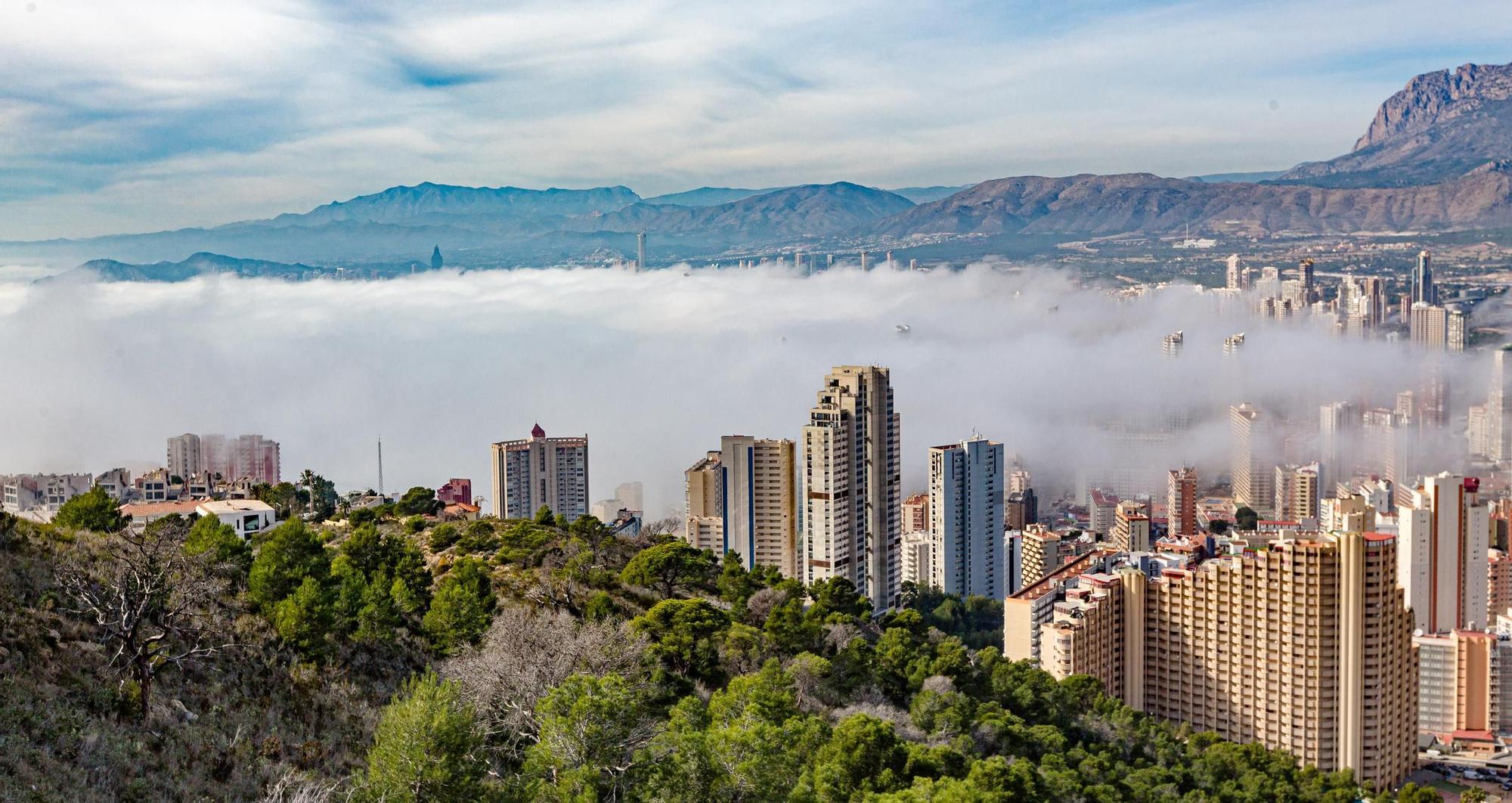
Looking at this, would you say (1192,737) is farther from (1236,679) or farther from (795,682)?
(795,682)

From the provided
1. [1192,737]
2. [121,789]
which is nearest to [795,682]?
[121,789]

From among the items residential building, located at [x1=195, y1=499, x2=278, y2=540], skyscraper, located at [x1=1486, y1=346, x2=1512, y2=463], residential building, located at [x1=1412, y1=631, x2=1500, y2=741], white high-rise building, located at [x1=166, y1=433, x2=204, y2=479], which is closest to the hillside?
skyscraper, located at [x1=1486, y1=346, x2=1512, y2=463]

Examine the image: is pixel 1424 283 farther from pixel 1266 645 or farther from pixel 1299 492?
pixel 1266 645

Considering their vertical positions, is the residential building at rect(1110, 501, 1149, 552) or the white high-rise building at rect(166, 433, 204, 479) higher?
the white high-rise building at rect(166, 433, 204, 479)

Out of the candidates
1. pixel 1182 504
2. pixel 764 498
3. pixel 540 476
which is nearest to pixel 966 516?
pixel 764 498

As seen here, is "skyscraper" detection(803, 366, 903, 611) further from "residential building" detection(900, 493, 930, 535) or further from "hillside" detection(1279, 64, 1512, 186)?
"hillside" detection(1279, 64, 1512, 186)
